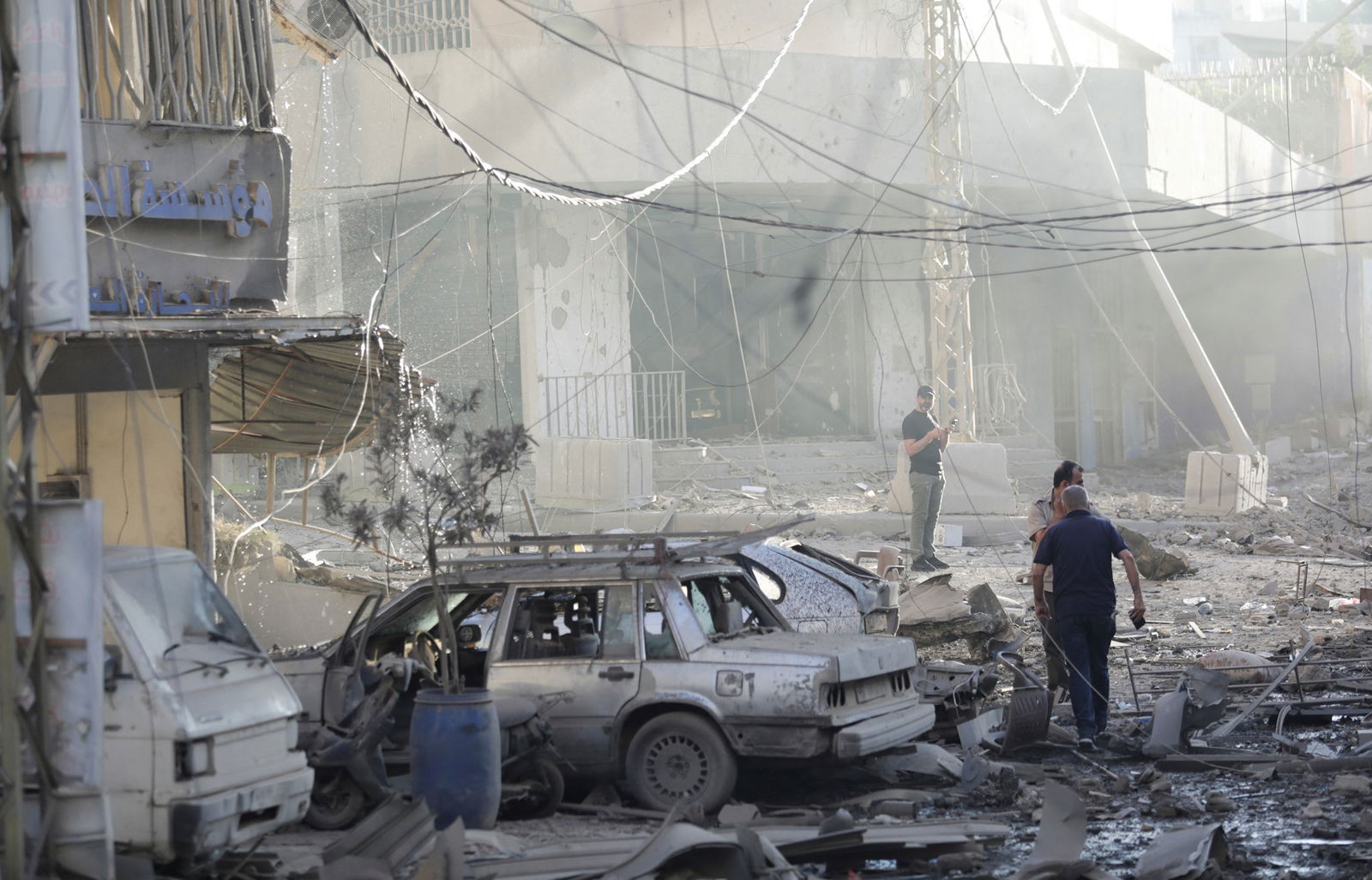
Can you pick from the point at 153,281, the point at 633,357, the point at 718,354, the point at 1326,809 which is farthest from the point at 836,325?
the point at 1326,809

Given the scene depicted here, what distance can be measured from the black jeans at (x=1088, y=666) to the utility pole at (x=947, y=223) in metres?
12.5

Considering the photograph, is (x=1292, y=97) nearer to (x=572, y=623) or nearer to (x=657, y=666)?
(x=572, y=623)

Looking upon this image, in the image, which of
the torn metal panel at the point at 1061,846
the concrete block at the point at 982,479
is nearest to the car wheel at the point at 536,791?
the torn metal panel at the point at 1061,846

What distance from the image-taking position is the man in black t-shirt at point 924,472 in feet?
53.7

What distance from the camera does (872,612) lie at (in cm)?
1088

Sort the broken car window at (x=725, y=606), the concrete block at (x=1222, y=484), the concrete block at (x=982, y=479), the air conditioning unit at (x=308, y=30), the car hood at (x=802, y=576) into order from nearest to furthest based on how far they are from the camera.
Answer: the broken car window at (x=725, y=606) → the car hood at (x=802, y=576) → the air conditioning unit at (x=308, y=30) → the concrete block at (x=982, y=479) → the concrete block at (x=1222, y=484)

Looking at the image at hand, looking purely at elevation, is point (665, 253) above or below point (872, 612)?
above

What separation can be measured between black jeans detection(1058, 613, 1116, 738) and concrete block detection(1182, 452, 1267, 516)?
14079 millimetres

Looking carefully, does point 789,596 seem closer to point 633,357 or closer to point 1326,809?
point 1326,809

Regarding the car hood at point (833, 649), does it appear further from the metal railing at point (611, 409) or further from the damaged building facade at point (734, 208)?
the metal railing at point (611, 409)

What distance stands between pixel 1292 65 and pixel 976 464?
79.8 ft

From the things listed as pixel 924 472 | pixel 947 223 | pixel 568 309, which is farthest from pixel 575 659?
pixel 568 309

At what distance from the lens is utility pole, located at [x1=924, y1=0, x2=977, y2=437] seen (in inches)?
816

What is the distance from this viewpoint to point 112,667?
5793mm
